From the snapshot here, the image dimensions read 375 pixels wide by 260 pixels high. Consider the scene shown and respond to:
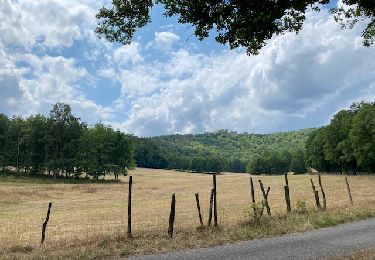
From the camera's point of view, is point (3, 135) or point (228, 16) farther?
point (3, 135)

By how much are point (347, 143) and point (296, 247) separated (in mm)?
83509

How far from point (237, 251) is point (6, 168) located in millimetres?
106809

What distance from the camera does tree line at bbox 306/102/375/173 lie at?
83.5m

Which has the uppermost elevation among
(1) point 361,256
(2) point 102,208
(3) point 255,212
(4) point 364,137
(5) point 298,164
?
(4) point 364,137

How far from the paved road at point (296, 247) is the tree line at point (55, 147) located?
93183 mm

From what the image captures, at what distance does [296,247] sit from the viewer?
14469mm

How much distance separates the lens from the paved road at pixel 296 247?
13.1 m

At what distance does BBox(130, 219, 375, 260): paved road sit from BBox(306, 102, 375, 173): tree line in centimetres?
6618

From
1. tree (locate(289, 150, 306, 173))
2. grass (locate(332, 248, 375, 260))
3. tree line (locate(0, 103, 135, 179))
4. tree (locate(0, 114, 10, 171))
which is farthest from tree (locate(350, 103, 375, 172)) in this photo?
tree (locate(0, 114, 10, 171))

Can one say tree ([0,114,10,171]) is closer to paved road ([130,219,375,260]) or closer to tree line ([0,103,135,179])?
tree line ([0,103,135,179])

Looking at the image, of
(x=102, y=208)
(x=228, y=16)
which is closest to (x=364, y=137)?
(x=102, y=208)

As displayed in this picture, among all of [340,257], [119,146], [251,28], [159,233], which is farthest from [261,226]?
[119,146]

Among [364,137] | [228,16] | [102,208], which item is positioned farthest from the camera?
[364,137]

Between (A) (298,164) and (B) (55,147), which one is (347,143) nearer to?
(B) (55,147)
